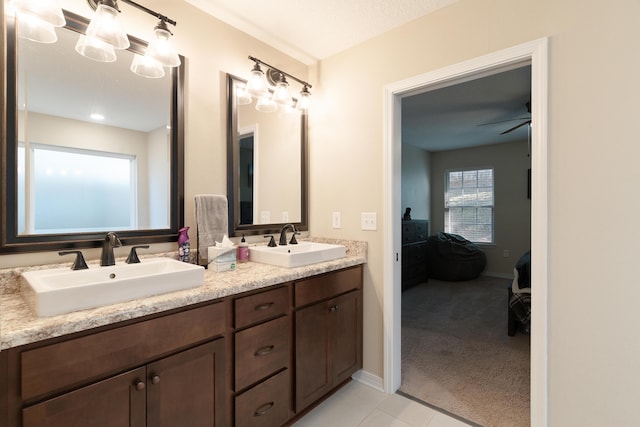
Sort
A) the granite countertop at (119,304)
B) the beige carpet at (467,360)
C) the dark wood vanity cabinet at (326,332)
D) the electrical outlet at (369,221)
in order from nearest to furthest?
the granite countertop at (119,304)
the dark wood vanity cabinet at (326,332)
the beige carpet at (467,360)
the electrical outlet at (369,221)

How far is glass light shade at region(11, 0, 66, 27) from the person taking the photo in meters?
1.20

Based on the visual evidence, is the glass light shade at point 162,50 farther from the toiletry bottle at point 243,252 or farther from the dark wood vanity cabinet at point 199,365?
the dark wood vanity cabinet at point 199,365

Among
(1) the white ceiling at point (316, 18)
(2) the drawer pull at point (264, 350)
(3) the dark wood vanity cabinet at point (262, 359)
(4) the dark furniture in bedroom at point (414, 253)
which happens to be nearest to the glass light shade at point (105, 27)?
(1) the white ceiling at point (316, 18)

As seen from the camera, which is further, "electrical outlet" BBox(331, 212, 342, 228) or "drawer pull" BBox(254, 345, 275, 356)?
"electrical outlet" BBox(331, 212, 342, 228)

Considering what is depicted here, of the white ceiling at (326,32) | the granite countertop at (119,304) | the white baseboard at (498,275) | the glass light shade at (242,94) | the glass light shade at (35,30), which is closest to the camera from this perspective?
the granite countertop at (119,304)

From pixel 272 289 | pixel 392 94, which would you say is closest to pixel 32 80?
pixel 272 289

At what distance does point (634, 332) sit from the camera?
1.33 meters

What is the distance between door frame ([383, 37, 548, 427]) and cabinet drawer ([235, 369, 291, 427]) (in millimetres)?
778

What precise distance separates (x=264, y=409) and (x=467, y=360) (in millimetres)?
1803

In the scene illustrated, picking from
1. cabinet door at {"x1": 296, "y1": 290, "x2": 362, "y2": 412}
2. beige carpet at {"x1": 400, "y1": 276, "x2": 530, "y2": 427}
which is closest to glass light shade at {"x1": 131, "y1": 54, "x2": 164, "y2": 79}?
cabinet door at {"x1": 296, "y1": 290, "x2": 362, "y2": 412}

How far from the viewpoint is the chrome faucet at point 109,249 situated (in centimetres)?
139

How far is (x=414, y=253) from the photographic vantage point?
493 cm

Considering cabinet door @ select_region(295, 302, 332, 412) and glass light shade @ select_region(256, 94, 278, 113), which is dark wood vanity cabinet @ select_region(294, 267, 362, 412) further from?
glass light shade @ select_region(256, 94, 278, 113)

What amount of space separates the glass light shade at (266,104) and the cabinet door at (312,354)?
4.59ft
